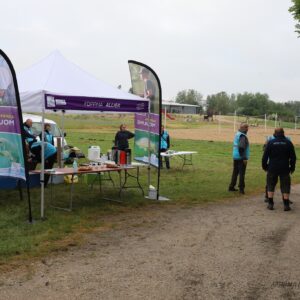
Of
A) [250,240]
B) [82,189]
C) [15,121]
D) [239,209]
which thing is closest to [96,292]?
[250,240]

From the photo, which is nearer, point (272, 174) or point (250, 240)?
point (250, 240)

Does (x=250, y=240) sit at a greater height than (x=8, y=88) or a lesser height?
lesser

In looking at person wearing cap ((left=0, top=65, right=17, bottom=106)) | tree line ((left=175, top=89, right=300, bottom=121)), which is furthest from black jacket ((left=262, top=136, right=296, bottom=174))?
tree line ((left=175, top=89, right=300, bottom=121))

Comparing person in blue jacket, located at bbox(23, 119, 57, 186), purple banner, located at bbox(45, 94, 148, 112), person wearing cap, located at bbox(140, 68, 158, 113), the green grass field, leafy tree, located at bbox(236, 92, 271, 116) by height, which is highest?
leafy tree, located at bbox(236, 92, 271, 116)

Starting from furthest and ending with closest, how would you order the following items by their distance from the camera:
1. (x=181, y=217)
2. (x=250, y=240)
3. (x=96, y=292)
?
(x=181, y=217) < (x=250, y=240) < (x=96, y=292)

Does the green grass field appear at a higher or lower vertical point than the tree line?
lower

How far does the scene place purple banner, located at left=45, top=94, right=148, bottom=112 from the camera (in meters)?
8.54

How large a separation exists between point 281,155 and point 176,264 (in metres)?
4.50

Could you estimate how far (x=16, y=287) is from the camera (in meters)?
5.20

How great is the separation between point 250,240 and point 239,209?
2.57m

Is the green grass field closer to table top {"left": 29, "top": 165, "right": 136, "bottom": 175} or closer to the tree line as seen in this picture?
table top {"left": 29, "top": 165, "right": 136, "bottom": 175}

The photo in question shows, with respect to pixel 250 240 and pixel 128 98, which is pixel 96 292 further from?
pixel 128 98

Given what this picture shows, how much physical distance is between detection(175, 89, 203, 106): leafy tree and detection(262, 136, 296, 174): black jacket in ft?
462

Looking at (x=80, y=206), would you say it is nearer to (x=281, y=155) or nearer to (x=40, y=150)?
(x=40, y=150)
